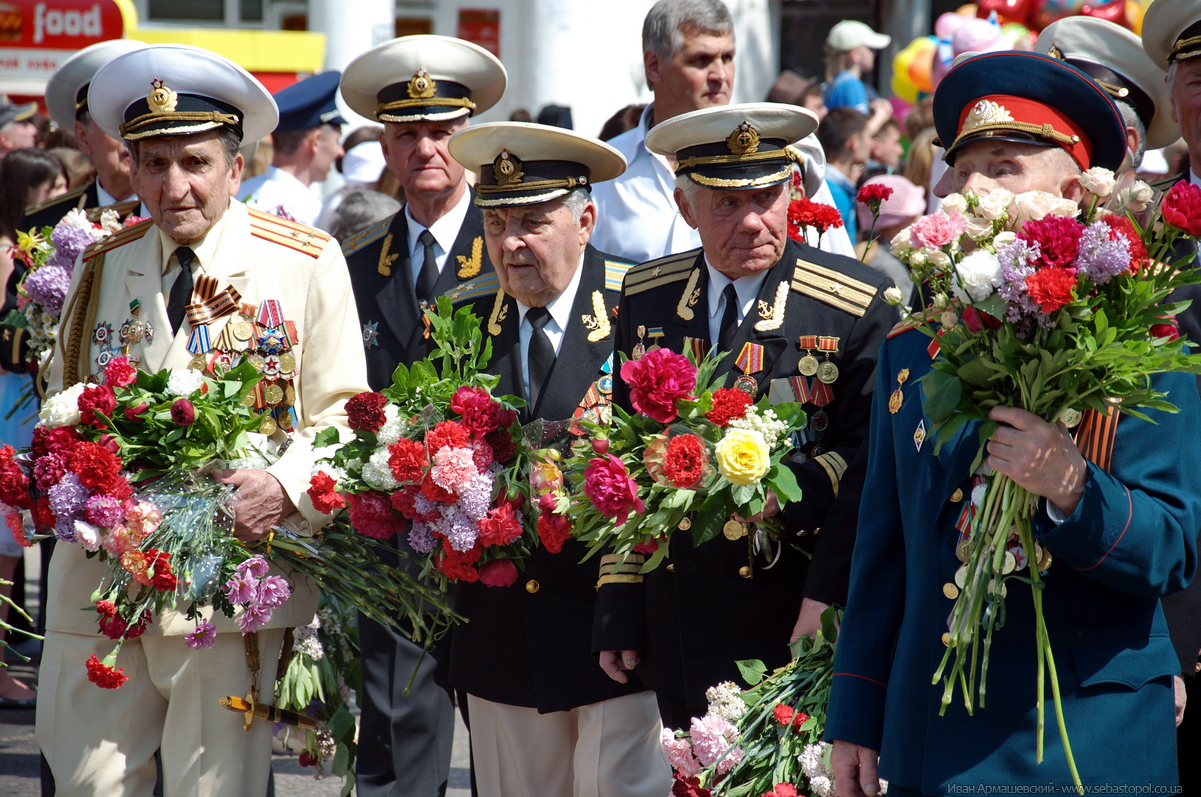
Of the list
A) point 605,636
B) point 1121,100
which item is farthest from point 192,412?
point 1121,100

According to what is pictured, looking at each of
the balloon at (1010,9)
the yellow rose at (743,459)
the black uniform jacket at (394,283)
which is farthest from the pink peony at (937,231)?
the balloon at (1010,9)

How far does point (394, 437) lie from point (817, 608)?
1.15m

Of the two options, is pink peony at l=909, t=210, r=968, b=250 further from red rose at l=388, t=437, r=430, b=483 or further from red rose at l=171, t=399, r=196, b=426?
red rose at l=171, t=399, r=196, b=426

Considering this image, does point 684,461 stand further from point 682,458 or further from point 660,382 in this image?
point 660,382

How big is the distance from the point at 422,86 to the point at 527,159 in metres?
1.25

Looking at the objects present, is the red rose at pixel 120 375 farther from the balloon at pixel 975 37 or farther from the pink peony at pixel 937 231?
the balloon at pixel 975 37

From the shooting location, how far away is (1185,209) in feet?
7.33

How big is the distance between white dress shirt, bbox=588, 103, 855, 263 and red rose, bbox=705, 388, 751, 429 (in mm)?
1989

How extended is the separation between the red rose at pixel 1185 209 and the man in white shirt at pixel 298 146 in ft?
16.5

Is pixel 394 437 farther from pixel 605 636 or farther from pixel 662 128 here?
pixel 662 128

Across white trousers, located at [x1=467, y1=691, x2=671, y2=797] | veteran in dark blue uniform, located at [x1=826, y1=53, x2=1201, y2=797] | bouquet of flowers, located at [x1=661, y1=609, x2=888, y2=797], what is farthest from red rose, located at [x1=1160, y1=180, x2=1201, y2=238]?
white trousers, located at [x1=467, y1=691, x2=671, y2=797]

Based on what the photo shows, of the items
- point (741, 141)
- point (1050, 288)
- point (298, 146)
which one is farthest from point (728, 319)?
point (298, 146)

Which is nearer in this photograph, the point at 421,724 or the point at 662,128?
the point at 662,128

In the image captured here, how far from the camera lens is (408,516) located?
356 centimetres
